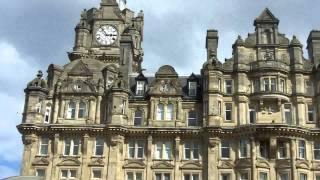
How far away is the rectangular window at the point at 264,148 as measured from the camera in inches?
1970

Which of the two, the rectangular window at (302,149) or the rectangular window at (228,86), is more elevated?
the rectangular window at (228,86)

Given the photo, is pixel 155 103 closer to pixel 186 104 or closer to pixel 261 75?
pixel 186 104

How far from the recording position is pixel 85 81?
5394 cm

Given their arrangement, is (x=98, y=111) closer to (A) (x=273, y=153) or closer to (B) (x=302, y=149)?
(A) (x=273, y=153)

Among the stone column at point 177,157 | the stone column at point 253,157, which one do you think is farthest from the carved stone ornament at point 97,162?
the stone column at point 253,157

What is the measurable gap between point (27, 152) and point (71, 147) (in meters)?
4.10

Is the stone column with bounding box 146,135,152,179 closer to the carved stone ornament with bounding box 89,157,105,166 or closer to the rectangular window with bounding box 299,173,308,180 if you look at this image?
the carved stone ornament with bounding box 89,157,105,166

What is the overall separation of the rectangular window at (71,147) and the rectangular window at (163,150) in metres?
7.60

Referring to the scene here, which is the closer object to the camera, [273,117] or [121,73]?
[273,117]

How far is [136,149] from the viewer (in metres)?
51.1

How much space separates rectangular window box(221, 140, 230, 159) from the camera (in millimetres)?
50375

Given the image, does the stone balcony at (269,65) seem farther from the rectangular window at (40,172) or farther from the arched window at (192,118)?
the rectangular window at (40,172)

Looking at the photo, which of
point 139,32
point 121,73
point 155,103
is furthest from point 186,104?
point 139,32

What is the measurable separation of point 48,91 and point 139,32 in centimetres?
2372
